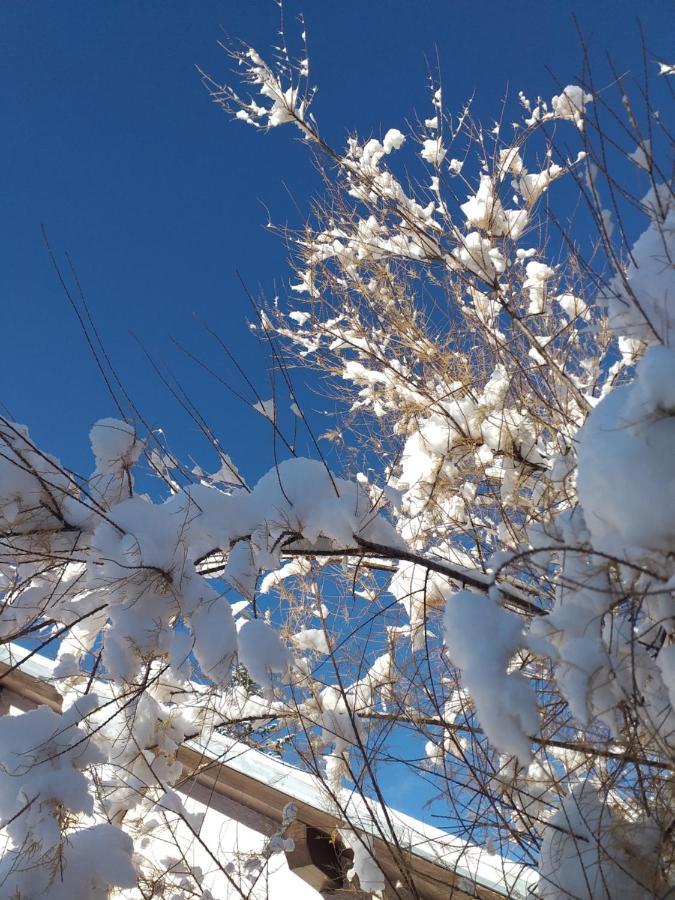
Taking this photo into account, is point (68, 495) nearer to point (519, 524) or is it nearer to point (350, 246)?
point (519, 524)

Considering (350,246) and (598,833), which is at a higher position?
(350,246)

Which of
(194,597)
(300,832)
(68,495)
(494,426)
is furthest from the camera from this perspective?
(300,832)

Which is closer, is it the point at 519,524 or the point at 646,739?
the point at 646,739

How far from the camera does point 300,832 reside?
3.49 meters

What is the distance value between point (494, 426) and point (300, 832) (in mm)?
2364

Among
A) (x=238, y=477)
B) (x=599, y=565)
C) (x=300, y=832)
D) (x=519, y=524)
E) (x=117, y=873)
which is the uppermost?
(x=519, y=524)

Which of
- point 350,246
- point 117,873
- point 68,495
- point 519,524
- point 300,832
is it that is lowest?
point 117,873

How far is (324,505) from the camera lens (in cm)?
198

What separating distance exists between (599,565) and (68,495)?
1.54 metres

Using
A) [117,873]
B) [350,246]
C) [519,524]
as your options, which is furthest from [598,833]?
[350,246]

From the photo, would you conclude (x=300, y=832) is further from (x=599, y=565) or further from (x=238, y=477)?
(x=599, y=565)

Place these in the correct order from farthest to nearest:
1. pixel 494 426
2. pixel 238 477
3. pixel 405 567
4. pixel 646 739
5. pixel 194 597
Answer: pixel 494 426 < pixel 405 567 < pixel 238 477 < pixel 194 597 < pixel 646 739

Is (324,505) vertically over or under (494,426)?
under

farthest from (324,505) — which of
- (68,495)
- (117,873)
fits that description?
(117,873)
